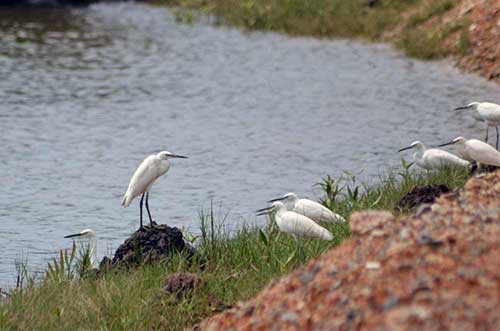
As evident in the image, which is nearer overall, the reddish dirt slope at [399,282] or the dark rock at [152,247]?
the reddish dirt slope at [399,282]

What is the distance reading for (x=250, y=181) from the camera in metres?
13.6

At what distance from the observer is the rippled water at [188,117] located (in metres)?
12.7

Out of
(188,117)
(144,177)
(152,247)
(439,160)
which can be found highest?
(144,177)

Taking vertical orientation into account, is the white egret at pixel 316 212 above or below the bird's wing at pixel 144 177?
below

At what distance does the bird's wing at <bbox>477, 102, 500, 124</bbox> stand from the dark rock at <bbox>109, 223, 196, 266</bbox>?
203 inches

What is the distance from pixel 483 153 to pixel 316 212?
226cm

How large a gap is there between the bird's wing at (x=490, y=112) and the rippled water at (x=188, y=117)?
1.51 m

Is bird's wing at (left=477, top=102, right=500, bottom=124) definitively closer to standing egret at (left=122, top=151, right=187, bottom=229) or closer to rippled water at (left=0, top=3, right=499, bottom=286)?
rippled water at (left=0, top=3, right=499, bottom=286)

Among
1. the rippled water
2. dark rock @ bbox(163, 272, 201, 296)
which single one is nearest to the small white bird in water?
the rippled water

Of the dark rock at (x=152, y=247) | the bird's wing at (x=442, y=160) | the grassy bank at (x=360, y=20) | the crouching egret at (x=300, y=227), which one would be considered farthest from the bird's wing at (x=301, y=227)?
the grassy bank at (x=360, y=20)

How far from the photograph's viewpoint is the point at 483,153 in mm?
11039

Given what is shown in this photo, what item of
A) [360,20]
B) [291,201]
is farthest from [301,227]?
[360,20]

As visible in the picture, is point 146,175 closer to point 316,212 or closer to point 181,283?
point 316,212

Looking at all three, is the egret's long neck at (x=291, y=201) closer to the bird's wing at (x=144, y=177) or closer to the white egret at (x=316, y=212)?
the white egret at (x=316, y=212)
